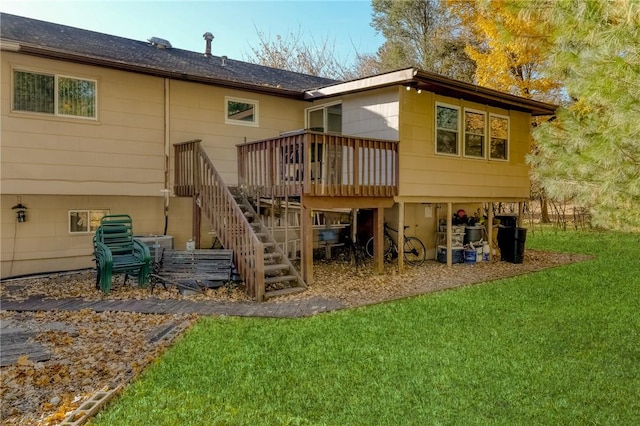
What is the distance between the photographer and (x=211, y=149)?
33.0 ft

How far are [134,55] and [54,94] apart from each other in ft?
6.84

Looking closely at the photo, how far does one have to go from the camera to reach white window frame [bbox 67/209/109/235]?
880 centimetres

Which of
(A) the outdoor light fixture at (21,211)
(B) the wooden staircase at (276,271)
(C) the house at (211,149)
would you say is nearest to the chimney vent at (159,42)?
(C) the house at (211,149)

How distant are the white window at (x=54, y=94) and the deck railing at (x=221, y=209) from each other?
6.27 feet

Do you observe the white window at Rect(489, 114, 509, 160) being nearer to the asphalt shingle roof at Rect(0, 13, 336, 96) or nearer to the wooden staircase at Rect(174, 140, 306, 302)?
the asphalt shingle roof at Rect(0, 13, 336, 96)

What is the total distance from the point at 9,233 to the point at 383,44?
70.7 ft

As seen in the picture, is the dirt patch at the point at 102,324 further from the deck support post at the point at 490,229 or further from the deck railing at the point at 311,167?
the deck railing at the point at 311,167

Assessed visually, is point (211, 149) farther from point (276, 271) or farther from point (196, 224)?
point (276, 271)

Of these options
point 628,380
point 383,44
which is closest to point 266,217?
point 628,380

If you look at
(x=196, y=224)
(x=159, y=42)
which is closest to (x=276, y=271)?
(x=196, y=224)

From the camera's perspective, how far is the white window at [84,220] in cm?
883

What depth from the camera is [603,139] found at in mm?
3594

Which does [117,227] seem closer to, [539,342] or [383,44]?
[539,342]

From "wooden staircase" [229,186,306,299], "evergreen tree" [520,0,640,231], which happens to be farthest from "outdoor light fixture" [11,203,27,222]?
"evergreen tree" [520,0,640,231]
